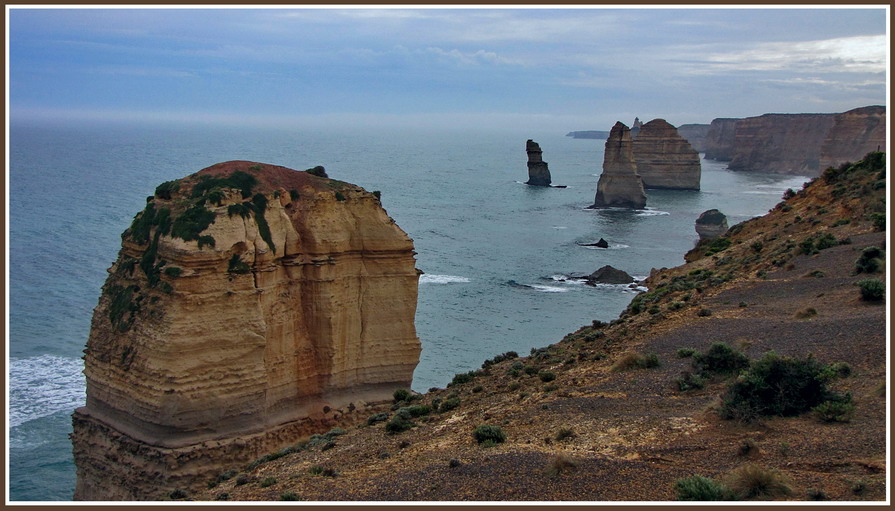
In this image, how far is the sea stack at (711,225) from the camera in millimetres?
88363

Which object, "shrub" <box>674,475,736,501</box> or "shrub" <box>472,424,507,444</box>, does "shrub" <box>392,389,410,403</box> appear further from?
"shrub" <box>674,475,736,501</box>

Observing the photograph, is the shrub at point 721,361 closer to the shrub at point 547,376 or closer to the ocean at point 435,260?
the shrub at point 547,376

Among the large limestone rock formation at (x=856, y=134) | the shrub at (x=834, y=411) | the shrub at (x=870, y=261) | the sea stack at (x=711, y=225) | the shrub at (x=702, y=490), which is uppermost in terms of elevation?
the large limestone rock formation at (x=856, y=134)

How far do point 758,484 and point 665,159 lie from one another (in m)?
143

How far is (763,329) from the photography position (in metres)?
Result: 26.8

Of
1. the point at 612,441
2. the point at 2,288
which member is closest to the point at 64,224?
the point at 2,288

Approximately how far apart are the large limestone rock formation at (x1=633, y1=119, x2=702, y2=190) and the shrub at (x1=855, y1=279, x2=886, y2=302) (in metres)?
125

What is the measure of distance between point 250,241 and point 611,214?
93954 mm

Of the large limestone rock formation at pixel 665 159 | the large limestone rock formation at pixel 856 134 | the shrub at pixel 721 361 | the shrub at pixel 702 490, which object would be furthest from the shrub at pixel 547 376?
the large limestone rock formation at pixel 665 159

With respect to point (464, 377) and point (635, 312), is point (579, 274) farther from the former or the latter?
point (464, 377)

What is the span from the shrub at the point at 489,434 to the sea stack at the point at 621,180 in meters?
107

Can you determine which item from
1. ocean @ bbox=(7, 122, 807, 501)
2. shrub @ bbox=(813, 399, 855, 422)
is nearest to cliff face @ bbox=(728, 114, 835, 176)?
ocean @ bbox=(7, 122, 807, 501)

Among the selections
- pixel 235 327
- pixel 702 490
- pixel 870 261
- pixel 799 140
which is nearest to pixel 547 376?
pixel 235 327

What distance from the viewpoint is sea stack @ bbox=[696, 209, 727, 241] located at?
88363 millimetres
